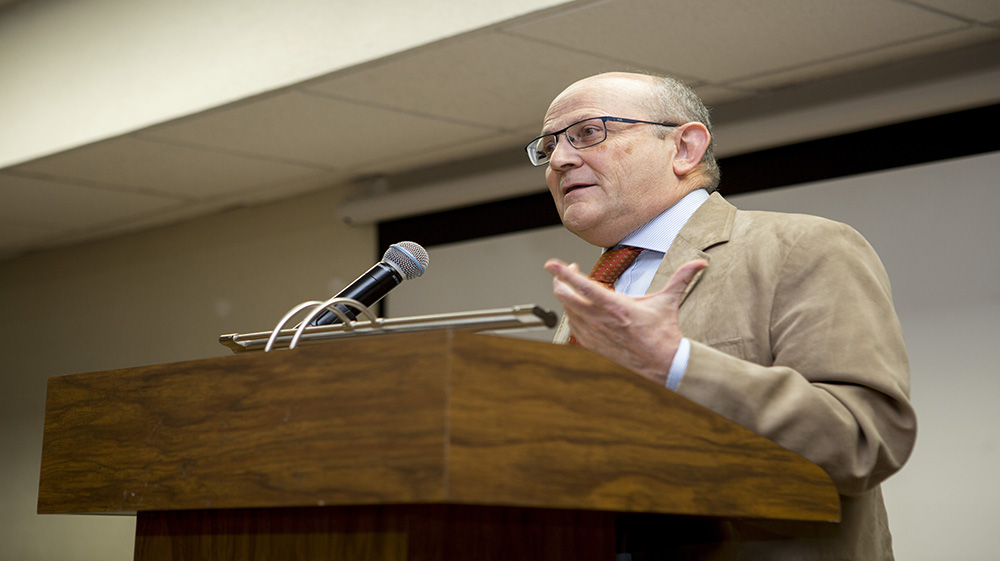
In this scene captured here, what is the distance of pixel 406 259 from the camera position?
171 centimetres

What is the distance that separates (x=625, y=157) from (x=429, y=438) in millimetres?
1111

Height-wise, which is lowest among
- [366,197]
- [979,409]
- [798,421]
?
[798,421]

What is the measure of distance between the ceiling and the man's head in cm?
110

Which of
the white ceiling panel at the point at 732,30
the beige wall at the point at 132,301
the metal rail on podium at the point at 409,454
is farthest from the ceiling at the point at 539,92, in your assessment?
the metal rail on podium at the point at 409,454

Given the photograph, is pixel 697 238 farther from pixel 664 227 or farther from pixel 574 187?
pixel 574 187

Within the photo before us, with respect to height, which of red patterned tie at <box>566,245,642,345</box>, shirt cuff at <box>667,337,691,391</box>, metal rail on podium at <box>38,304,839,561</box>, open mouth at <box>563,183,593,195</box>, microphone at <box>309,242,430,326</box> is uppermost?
open mouth at <box>563,183,593,195</box>

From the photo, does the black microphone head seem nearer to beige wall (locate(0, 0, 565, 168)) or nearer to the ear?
the ear

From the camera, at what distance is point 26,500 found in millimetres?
6234

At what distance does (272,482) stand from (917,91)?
293 centimetres

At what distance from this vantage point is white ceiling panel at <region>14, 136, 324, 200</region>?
4484 millimetres

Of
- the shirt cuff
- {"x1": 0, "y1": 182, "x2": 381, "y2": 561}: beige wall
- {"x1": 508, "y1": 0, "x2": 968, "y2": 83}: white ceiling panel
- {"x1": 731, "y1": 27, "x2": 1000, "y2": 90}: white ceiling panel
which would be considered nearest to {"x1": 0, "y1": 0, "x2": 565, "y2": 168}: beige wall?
{"x1": 508, "y1": 0, "x2": 968, "y2": 83}: white ceiling panel

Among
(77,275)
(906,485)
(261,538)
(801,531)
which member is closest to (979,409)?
(906,485)

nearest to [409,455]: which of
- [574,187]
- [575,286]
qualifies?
[575,286]

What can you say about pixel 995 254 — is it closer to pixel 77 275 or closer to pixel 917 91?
pixel 917 91
